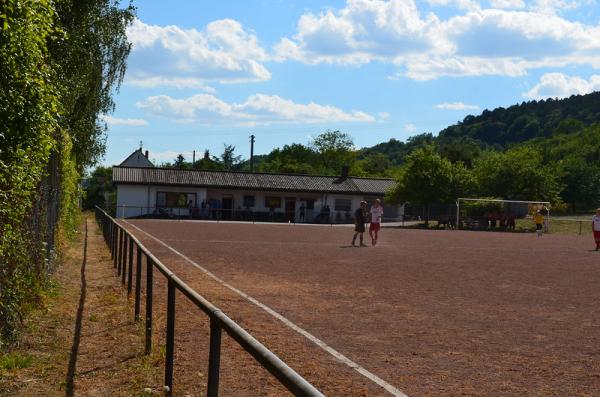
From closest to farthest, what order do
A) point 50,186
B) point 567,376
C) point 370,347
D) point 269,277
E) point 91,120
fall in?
1. point 567,376
2. point 370,347
3. point 50,186
4. point 269,277
5. point 91,120

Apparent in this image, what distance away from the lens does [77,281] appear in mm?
14273

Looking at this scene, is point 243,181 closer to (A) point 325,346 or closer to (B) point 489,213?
(B) point 489,213

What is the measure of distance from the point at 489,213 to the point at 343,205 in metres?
17.9

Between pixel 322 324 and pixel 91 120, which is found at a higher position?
pixel 91 120

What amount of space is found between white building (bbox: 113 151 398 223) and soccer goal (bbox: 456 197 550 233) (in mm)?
11611

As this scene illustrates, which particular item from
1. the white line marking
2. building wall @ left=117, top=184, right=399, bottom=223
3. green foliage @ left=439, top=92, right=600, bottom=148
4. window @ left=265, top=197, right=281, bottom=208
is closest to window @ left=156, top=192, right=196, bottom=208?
building wall @ left=117, top=184, right=399, bottom=223

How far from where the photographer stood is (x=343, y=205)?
72812mm

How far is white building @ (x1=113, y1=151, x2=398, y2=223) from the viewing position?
6394 centimetres

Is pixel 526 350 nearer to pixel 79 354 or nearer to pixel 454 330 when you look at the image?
pixel 454 330

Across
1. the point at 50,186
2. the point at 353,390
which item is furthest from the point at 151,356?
the point at 50,186

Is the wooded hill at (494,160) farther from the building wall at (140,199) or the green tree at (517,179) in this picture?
the building wall at (140,199)

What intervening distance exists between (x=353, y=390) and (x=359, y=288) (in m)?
7.66

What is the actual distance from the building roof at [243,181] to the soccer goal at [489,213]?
1335 centimetres

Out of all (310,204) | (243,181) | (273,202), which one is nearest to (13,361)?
(243,181)
